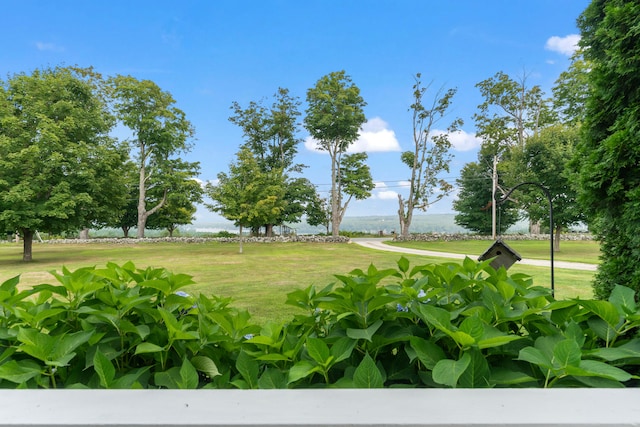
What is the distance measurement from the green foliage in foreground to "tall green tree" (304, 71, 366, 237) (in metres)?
11.0

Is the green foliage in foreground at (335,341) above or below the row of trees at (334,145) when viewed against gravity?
below

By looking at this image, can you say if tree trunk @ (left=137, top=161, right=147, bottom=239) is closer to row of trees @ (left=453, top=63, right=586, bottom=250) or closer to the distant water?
the distant water

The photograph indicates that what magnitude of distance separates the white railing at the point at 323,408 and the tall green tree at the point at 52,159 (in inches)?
290

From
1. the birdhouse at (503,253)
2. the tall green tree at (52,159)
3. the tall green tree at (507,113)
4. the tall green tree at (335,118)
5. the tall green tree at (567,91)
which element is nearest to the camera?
the birdhouse at (503,253)

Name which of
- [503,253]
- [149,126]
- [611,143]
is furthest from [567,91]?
[149,126]

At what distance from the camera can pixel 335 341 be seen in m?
0.48

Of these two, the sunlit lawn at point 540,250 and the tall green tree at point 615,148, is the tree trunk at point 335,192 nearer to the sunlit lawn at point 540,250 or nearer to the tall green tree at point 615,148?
the sunlit lawn at point 540,250

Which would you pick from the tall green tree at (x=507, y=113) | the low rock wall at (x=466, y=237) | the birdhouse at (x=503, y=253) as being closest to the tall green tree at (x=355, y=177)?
the low rock wall at (x=466, y=237)

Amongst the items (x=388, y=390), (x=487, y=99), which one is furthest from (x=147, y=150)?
(x=388, y=390)

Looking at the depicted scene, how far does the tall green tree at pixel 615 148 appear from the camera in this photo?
0.79 meters

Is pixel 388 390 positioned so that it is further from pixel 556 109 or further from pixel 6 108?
pixel 556 109

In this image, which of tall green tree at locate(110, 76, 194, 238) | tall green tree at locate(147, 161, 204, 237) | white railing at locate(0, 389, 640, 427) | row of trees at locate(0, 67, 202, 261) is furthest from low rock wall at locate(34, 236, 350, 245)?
white railing at locate(0, 389, 640, 427)

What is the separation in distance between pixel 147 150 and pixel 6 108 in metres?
4.37

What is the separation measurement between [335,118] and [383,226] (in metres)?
5.53
